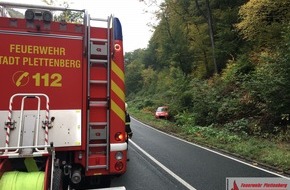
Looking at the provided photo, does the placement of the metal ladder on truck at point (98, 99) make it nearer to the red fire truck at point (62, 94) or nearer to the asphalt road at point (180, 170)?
the red fire truck at point (62, 94)

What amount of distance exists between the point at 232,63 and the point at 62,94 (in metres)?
24.0

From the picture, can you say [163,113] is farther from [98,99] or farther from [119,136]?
[98,99]

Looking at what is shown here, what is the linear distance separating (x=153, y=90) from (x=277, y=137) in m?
50.1

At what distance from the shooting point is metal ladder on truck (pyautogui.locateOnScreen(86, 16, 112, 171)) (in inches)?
213

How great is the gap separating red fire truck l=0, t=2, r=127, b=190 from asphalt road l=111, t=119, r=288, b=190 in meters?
2.70

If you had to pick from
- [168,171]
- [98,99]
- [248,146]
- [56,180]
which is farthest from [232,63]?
[56,180]

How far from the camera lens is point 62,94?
17.2ft

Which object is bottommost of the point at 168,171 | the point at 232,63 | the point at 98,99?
the point at 168,171

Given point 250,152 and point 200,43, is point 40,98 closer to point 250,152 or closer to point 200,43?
point 250,152

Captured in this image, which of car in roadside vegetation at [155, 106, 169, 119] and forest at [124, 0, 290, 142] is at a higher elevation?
forest at [124, 0, 290, 142]

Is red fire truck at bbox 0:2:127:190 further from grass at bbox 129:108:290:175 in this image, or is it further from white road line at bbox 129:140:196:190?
grass at bbox 129:108:290:175

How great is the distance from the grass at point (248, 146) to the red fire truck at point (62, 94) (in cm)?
622

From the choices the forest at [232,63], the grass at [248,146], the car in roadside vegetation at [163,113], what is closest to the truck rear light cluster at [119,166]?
the forest at [232,63]

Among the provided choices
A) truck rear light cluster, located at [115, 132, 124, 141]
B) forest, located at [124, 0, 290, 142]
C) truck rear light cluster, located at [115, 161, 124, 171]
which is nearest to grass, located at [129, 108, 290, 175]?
forest, located at [124, 0, 290, 142]
